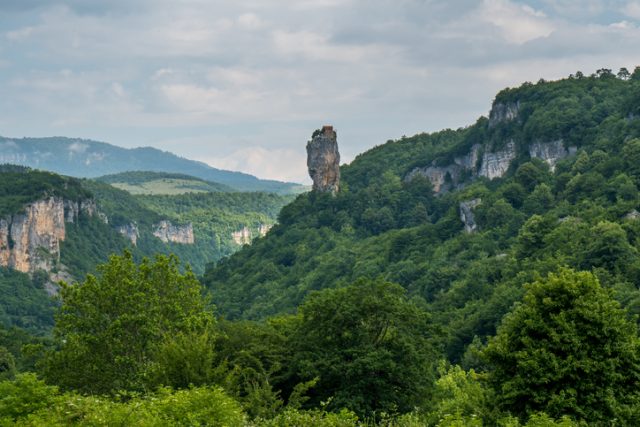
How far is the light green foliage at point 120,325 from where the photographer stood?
38.3 m

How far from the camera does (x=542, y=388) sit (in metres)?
28.9

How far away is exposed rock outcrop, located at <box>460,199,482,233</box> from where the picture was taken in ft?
378

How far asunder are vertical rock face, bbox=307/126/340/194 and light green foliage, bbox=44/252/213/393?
381 feet

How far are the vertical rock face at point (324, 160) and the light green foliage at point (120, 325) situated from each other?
381 ft

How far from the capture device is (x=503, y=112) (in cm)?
15050

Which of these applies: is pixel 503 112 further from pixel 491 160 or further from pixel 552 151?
pixel 552 151

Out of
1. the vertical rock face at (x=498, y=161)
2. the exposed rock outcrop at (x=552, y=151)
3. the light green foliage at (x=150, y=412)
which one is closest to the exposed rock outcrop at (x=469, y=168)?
the vertical rock face at (x=498, y=161)

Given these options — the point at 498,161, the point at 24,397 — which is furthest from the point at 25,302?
the point at 24,397

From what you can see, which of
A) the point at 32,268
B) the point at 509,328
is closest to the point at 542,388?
the point at 509,328

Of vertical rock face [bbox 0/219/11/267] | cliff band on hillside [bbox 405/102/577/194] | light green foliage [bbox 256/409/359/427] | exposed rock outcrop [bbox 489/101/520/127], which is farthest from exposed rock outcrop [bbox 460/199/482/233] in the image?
vertical rock face [bbox 0/219/11/267]

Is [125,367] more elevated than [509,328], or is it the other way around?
[509,328]

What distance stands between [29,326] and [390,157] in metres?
79.6

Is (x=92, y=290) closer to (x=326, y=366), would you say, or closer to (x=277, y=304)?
(x=326, y=366)

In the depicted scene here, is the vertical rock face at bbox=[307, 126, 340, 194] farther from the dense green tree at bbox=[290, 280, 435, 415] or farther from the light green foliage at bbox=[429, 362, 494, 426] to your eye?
the dense green tree at bbox=[290, 280, 435, 415]
